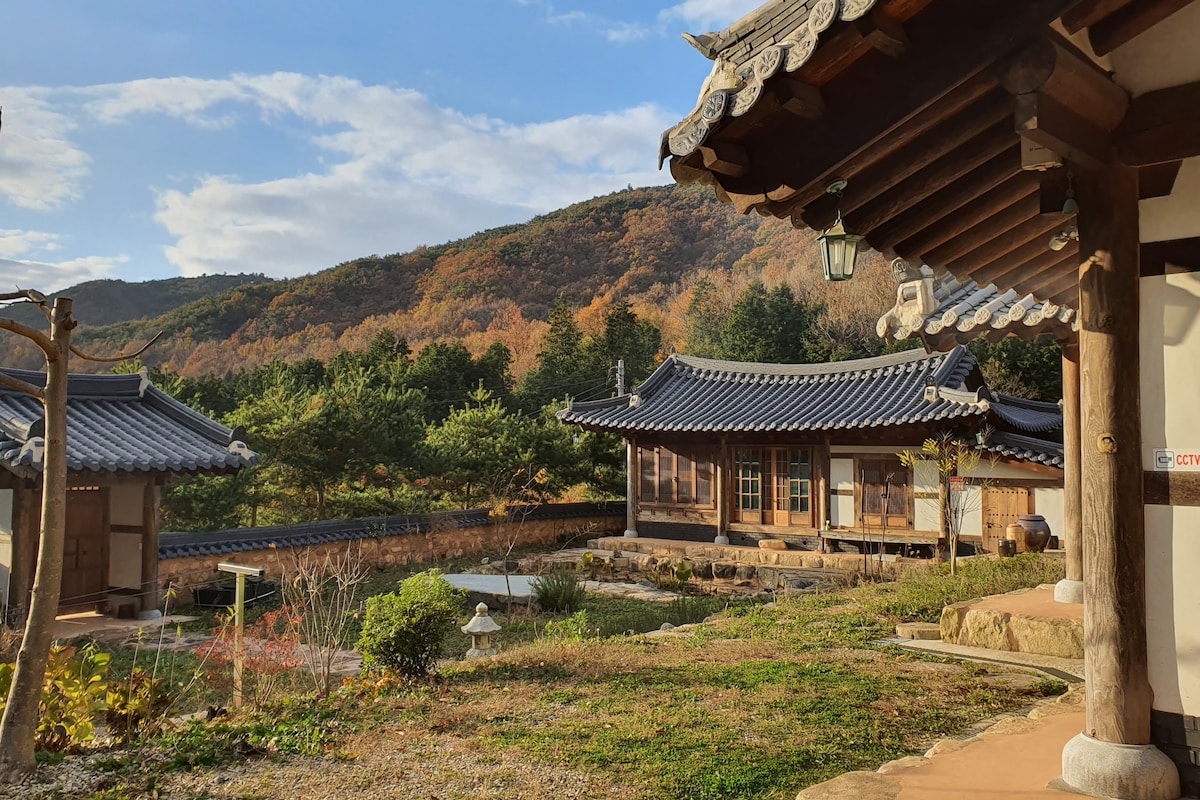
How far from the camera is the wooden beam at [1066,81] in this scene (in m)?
3.20

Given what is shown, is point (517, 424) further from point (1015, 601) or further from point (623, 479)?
point (1015, 601)

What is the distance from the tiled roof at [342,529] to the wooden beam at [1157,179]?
13.7m

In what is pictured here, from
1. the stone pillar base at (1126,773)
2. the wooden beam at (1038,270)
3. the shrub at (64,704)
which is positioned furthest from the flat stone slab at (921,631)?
the shrub at (64,704)

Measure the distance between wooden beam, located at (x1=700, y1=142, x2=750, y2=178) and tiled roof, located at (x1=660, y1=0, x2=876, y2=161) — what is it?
0.15 meters

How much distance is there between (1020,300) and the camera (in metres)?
7.80

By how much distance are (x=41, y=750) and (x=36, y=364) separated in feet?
126

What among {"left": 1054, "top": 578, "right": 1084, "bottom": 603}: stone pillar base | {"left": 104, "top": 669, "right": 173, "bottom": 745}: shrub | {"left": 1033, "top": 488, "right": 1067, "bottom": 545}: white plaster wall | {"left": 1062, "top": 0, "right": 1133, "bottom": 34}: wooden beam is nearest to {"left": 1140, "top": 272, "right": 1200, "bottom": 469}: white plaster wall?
{"left": 1062, "top": 0, "right": 1133, "bottom": 34}: wooden beam

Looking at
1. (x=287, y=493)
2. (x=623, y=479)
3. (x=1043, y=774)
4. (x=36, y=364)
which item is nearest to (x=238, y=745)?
(x=1043, y=774)

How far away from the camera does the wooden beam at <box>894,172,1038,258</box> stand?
194 inches

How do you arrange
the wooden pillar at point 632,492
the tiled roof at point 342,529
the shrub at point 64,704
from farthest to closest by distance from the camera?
the wooden pillar at point 632,492, the tiled roof at point 342,529, the shrub at point 64,704

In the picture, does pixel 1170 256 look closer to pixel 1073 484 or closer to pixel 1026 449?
pixel 1073 484

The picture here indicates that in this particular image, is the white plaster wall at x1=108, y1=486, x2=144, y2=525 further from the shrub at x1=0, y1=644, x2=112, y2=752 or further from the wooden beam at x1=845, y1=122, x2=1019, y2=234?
the wooden beam at x1=845, y1=122, x2=1019, y2=234

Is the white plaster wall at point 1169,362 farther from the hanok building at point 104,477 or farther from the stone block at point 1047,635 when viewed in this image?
the hanok building at point 104,477

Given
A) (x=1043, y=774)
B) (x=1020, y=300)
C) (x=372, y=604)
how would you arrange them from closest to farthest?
(x=1043, y=774)
(x=372, y=604)
(x=1020, y=300)
